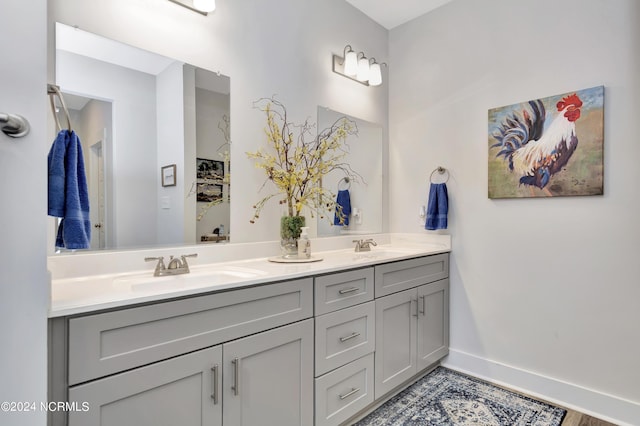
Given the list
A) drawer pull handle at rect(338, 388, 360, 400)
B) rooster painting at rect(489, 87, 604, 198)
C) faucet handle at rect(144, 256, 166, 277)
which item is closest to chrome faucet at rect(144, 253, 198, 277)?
faucet handle at rect(144, 256, 166, 277)

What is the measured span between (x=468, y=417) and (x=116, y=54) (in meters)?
2.53

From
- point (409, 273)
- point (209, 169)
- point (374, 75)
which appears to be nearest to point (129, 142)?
point (209, 169)

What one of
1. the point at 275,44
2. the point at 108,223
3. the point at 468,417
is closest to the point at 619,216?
the point at 468,417

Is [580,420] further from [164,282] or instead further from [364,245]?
[164,282]

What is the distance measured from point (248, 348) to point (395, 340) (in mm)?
1040

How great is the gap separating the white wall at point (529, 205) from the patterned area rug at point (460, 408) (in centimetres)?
17

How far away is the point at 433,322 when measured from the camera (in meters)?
2.35

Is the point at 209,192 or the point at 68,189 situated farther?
the point at 209,192

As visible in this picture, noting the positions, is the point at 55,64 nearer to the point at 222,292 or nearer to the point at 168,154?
the point at 168,154

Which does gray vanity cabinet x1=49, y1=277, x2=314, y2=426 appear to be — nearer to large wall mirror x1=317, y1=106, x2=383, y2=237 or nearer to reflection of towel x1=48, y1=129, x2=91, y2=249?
reflection of towel x1=48, y1=129, x2=91, y2=249

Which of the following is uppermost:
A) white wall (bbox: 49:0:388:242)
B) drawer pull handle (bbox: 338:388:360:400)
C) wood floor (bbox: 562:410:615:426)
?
white wall (bbox: 49:0:388:242)

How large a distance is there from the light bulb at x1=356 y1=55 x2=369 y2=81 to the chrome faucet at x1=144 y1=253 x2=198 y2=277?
1791 mm

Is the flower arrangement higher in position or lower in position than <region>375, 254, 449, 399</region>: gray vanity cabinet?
higher

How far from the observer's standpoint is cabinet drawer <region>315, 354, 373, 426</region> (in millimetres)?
1579
